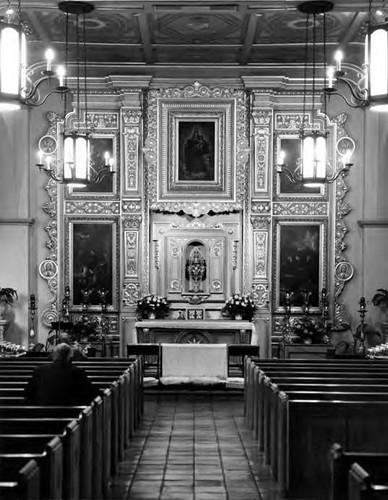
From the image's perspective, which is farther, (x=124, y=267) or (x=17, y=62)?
(x=124, y=267)

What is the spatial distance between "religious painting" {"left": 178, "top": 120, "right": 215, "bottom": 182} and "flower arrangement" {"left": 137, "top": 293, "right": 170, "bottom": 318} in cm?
246

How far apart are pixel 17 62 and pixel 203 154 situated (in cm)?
1155

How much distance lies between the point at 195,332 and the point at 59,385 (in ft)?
30.4

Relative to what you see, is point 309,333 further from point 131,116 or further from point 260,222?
point 131,116

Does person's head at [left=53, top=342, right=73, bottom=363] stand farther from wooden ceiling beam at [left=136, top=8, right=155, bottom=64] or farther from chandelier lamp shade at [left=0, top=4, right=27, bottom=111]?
wooden ceiling beam at [left=136, top=8, right=155, bottom=64]

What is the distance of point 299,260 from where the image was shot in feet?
60.8

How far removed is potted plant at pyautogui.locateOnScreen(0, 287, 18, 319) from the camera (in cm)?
1772

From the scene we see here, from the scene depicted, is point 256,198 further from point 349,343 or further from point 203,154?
point 349,343

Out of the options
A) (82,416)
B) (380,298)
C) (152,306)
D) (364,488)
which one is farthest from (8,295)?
(364,488)

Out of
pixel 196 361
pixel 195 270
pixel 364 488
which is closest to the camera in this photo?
pixel 364 488

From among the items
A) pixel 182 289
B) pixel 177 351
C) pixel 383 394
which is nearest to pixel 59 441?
pixel 383 394

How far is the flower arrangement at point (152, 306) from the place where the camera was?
59.2 ft

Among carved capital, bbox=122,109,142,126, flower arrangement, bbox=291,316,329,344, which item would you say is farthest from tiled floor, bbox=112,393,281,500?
carved capital, bbox=122,109,142,126

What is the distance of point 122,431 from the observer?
32.0 ft
